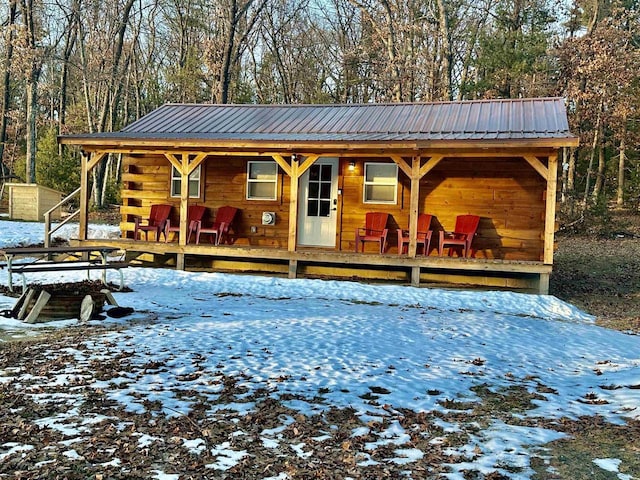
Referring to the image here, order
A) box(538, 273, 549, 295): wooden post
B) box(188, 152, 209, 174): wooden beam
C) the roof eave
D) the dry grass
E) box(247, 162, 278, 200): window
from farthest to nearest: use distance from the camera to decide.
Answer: box(247, 162, 278, 200): window
box(188, 152, 209, 174): wooden beam
box(538, 273, 549, 295): wooden post
the roof eave
the dry grass

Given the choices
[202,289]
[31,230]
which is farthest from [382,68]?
[202,289]

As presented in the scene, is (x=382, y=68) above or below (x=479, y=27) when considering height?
below

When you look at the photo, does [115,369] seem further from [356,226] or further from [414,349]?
[356,226]

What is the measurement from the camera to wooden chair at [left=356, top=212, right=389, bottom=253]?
1266cm

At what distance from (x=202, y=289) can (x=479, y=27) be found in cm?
1986

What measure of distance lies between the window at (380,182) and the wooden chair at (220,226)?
10.2ft

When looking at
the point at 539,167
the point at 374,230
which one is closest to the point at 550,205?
the point at 539,167

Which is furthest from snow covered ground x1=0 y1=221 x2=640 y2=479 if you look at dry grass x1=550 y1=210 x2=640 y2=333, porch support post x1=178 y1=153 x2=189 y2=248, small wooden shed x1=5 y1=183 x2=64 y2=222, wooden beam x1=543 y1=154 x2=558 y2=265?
small wooden shed x1=5 y1=183 x2=64 y2=222

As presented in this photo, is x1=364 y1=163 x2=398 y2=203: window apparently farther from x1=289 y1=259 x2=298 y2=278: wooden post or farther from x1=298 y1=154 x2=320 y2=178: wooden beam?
x1=289 y1=259 x2=298 y2=278: wooden post

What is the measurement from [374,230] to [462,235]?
1835mm

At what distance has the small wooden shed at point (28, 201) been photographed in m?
21.6

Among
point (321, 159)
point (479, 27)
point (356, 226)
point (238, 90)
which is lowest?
point (356, 226)

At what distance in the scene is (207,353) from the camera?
6.12m

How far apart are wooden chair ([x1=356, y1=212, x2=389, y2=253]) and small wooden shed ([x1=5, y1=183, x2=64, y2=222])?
1373cm
